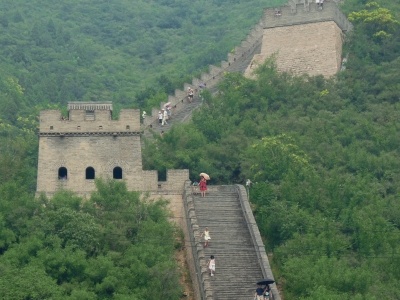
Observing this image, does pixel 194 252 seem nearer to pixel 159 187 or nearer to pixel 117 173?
pixel 159 187

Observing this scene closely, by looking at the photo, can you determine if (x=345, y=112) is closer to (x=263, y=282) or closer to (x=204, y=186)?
(x=204, y=186)

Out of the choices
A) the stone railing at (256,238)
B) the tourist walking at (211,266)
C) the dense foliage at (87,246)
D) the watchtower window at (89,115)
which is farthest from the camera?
the watchtower window at (89,115)

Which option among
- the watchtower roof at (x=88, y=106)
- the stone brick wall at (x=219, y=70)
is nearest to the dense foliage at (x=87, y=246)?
the watchtower roof at (x=88, y=106)

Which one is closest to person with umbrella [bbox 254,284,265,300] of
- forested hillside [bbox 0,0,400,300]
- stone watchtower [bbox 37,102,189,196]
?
forested hillside [bbox 0,0,400,300]

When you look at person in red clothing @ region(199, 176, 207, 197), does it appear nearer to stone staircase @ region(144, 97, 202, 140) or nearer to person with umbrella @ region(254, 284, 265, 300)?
stone staircase @ region(144, 97, 202, 140)

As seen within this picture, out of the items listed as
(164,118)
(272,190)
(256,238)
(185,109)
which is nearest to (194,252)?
(256,238)

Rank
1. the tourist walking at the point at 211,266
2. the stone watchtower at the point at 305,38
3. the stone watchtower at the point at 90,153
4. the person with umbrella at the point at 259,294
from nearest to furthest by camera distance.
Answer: the person with umbrella at the point at 259,294, the tourist walking at the point at 211,266, the stone watchtower at the point at 90,153, the stone watchtower at the point at 305,38

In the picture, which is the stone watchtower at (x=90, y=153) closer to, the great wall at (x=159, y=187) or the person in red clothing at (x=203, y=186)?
the great wall at (x=159, y=187)

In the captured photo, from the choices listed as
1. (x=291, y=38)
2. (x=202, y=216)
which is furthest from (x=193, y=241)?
(x=291, y=38)
